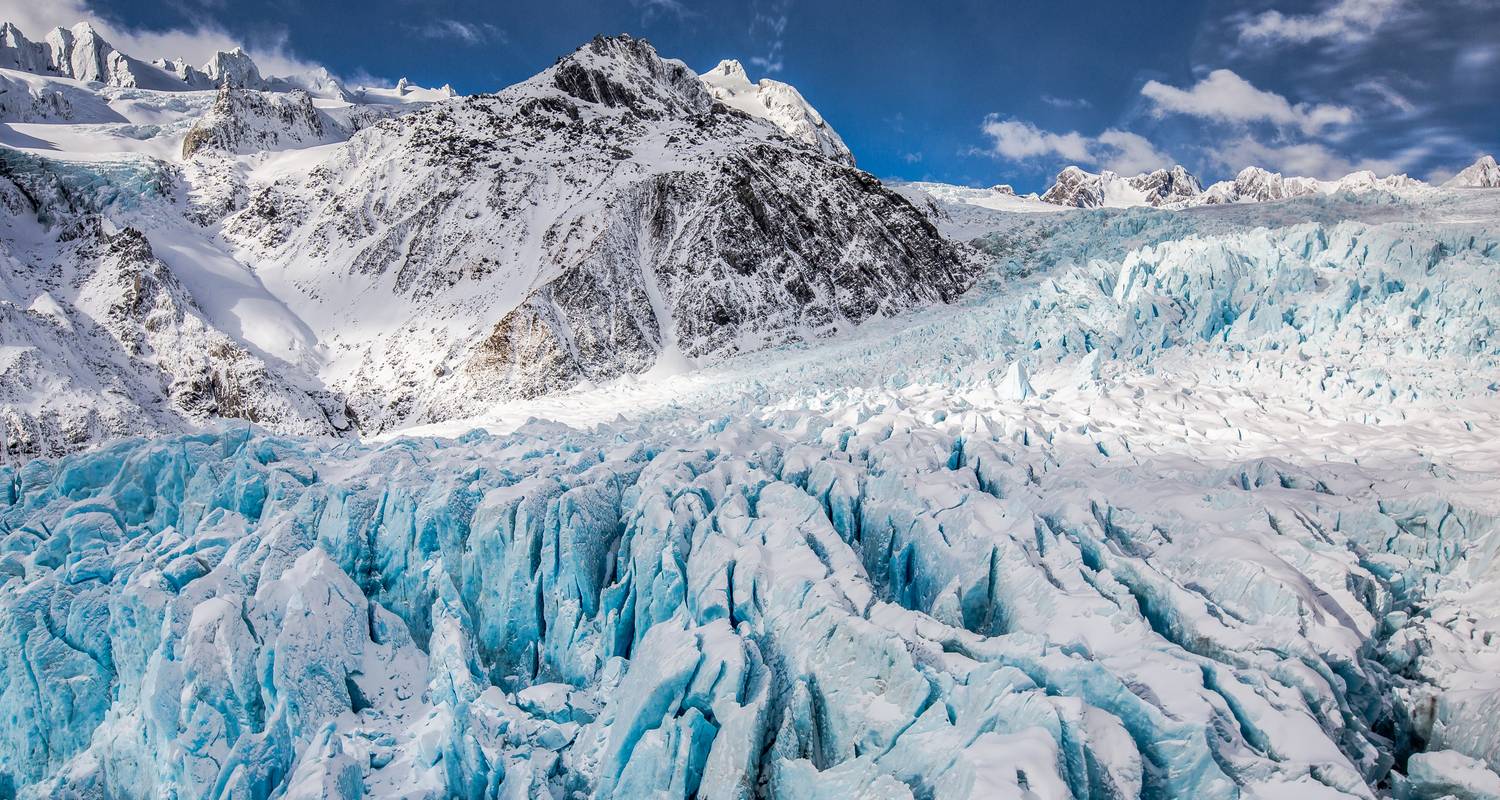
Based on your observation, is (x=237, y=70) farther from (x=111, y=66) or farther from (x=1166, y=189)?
(x=1166, y=189)

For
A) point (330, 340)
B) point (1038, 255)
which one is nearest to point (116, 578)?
point (330, 340)

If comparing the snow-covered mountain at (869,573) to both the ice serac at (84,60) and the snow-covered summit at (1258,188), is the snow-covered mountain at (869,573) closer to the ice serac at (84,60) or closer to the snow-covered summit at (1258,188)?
the snow-covered summit at (1258,188)

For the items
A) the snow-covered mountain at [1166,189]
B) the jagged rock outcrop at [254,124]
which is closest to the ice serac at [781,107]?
the snow-covered mountain at [1166,189]

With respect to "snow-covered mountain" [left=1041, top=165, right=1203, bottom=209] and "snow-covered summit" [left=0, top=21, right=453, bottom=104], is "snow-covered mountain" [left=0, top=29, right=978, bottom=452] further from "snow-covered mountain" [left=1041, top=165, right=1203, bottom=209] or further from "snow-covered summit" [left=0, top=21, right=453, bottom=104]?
"snow-covered mountain" [left=1041, top=165, right=1203, bottom=209]

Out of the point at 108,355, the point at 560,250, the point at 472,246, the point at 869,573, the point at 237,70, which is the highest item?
the point at 237,70

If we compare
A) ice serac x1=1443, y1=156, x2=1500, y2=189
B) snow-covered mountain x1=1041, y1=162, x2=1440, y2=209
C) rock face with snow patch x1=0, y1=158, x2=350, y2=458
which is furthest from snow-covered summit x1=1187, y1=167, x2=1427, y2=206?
rock face with snow patch x1=0, y1=158, x2=350, y2=458

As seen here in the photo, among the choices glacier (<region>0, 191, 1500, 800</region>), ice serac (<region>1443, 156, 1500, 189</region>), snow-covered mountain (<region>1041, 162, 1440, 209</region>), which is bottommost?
glacier (<region>0, 191, 1500, 800</region>)

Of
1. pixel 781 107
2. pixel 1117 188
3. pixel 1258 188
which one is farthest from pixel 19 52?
pixel 1258 188
